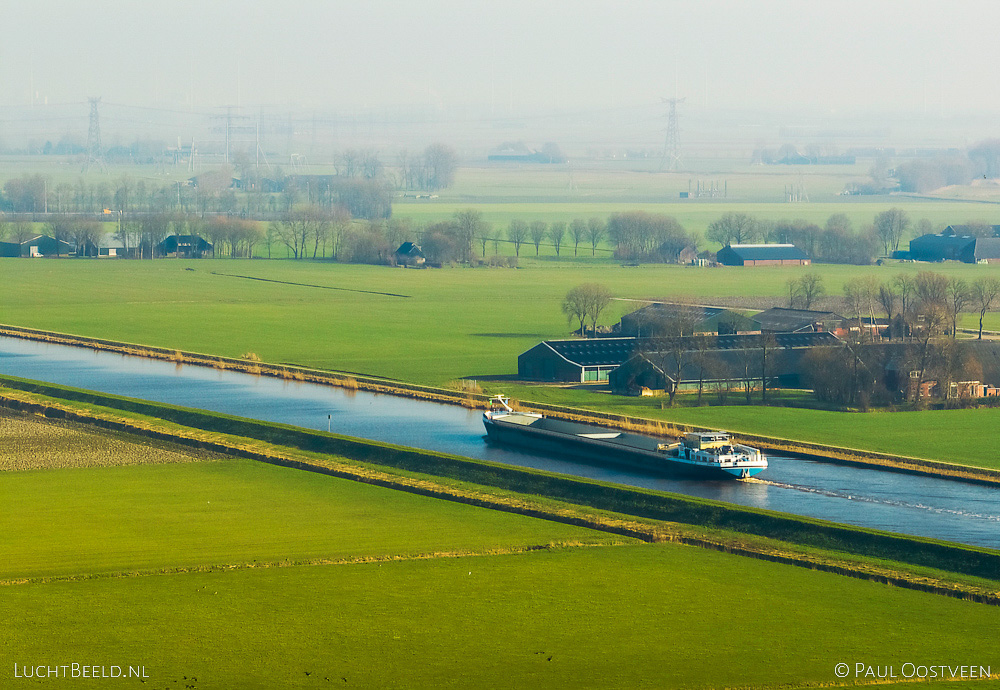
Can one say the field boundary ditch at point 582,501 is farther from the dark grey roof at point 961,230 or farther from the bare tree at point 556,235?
the dark grey roof at point 961,230

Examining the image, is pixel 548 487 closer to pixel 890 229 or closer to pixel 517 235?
pixel 517 235

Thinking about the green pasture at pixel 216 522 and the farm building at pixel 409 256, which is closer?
the green pasture at pixel 216 522

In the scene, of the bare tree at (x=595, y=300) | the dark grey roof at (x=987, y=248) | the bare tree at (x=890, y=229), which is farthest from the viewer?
the bare tree at (x=890, y=229)

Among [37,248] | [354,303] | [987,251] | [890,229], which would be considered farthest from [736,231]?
[37,248]

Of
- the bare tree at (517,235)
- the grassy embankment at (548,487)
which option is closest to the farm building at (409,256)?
the bare tree at (517,235)

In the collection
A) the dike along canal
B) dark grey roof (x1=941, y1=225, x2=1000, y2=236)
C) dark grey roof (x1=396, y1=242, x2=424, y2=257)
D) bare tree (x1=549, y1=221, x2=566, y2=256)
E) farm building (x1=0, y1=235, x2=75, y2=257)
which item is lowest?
the dike along canal

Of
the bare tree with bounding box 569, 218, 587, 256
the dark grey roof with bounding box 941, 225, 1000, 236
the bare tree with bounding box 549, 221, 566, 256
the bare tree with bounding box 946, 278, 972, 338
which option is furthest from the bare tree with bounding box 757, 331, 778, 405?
the bare tree with bounding box 549, 221, 566, 256

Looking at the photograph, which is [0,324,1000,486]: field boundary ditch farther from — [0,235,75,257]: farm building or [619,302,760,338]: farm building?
[0,235,75,257]: farm building
